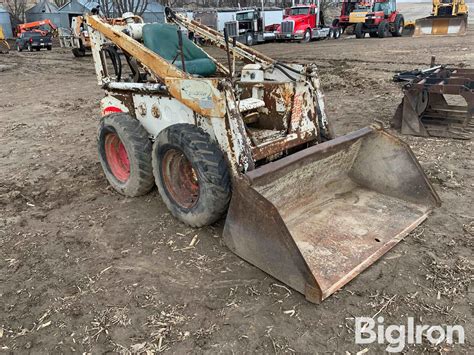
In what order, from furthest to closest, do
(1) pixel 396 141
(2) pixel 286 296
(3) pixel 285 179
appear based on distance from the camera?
(1) pixel 396 141
(3) pixel 285 179
(2) pixel 286 296

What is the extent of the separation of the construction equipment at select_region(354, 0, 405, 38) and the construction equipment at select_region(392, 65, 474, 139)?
17.7m

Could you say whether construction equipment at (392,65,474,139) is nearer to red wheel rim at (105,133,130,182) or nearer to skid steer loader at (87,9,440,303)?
skid steer loader at (87,9,440,303)

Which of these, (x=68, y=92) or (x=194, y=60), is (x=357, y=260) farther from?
(x=68, y=92)

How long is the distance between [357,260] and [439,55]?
1256cm

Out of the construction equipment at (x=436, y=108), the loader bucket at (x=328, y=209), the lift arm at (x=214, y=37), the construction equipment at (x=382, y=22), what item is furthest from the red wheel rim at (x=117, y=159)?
the construction equipment at (x=382, y=22)

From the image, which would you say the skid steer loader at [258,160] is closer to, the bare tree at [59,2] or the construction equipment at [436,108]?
the construction equipment at [436,108]

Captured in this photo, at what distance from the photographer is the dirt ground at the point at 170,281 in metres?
2.43

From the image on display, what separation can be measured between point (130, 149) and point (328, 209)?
1.90 m

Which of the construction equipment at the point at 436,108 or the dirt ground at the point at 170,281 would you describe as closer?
the dirt ground at the point at 170,281

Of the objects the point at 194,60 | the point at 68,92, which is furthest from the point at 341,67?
the point at 194,60

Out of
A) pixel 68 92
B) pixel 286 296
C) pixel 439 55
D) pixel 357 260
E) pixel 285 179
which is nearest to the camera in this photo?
pixel 286 296

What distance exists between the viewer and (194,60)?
428 cm

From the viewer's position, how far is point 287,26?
2248cm

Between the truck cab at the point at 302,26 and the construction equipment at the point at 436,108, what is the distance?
17392 mm
